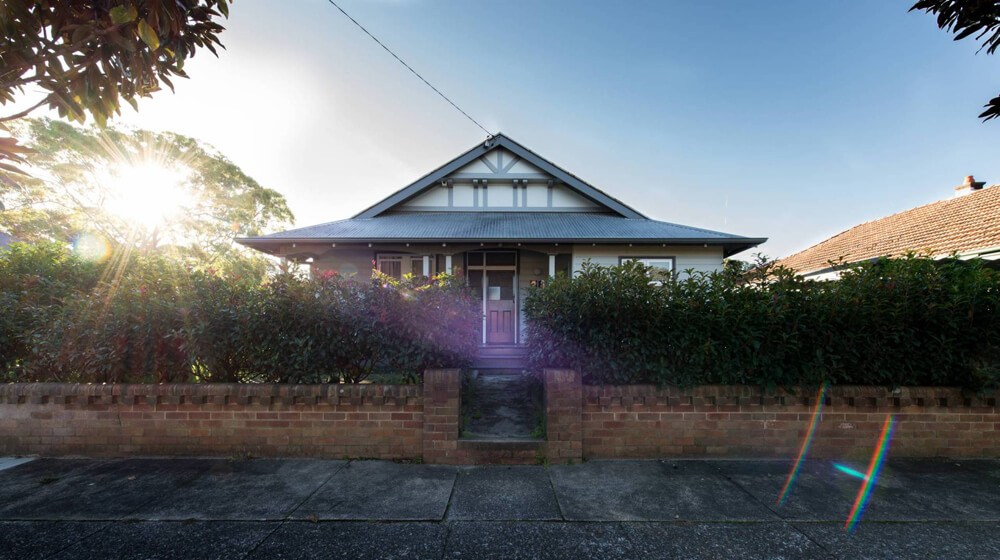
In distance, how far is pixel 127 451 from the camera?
4.03m

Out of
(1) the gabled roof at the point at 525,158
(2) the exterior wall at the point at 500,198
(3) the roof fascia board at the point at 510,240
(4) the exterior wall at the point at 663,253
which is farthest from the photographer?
(2) the exterior wall at the point at 500,198

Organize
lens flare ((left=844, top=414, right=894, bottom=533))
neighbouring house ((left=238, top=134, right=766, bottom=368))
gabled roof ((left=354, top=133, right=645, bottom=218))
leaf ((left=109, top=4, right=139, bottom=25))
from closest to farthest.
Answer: leaf ((left=109, top=4, right=139, bottom=25)) < lens flare ((left=844, top=414, right=894, bottom=533)) < neighbouring house ((left=238, top=134, right=766, bottom=368)) < gabled roof ((left=354, top=133, right=645, bottom=218))

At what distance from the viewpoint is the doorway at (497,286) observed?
966cm

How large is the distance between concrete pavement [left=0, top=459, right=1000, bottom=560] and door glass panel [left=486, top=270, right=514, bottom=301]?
6198 mm

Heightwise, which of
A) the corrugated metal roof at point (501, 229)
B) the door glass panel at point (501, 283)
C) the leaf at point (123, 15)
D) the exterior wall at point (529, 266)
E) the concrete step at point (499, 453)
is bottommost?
the concrete step at point (499, 453)

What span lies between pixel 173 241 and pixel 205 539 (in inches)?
838

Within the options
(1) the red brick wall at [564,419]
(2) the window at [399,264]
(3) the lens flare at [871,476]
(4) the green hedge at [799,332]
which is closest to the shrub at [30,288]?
(2) the window at [399,264]

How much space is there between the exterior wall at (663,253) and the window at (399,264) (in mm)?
4050

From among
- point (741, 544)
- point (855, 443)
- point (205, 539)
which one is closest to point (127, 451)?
point (205, 539)

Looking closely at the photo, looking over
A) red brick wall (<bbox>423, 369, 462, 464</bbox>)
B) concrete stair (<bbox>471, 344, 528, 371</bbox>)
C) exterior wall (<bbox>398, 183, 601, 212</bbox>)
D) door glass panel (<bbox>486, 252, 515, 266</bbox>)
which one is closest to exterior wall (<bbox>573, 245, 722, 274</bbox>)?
door glass panel (<bbox>486, 252, 515, 266</bbox>)

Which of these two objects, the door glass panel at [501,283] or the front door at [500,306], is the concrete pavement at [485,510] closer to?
the front door at [500,306]

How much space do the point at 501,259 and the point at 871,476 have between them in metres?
7.58

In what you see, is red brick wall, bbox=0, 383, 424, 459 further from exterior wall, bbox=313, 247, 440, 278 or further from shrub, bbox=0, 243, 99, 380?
exterior wall, bbox=313, 247, 440, 278

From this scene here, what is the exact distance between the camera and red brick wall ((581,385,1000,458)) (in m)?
3.93
